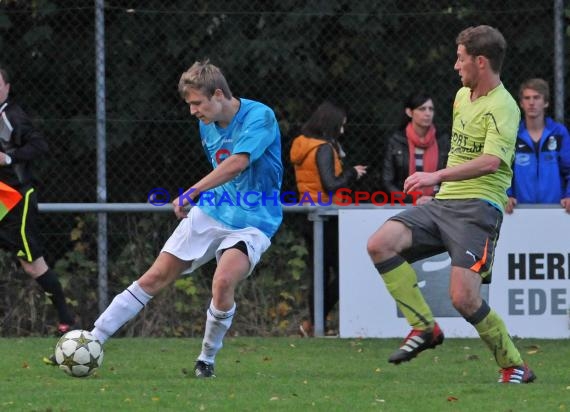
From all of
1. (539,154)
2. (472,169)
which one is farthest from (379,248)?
(539,154)

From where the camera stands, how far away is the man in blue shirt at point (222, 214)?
756 cm

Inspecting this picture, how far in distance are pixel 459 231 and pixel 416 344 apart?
2.14 ft

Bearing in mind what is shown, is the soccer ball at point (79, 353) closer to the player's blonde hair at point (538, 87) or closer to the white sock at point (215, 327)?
the white sock at point (215, 327)

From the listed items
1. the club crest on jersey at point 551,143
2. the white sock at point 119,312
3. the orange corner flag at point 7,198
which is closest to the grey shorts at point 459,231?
the white sock at point 119,312

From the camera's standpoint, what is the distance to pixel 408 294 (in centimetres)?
750

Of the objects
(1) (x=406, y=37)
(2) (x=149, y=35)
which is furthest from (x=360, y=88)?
(2) (x=149, y=35)

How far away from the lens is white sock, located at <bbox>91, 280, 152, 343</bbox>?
7.70m

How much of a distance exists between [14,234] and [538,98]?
4049mm

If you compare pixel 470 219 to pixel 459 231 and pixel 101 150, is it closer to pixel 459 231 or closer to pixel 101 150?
pixel 459 231

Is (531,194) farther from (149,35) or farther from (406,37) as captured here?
(149,35)

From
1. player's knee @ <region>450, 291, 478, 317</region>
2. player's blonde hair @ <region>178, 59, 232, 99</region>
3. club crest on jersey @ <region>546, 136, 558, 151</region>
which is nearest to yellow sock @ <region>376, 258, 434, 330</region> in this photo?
player's knee @ <region>450, 291, 478, 317</region>

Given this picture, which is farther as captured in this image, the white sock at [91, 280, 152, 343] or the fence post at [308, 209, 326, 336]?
the fence post at [308, 209, 326, 336]

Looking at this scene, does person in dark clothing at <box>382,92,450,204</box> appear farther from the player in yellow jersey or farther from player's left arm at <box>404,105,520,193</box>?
player's left arm at <box>404,105,520,193</box>

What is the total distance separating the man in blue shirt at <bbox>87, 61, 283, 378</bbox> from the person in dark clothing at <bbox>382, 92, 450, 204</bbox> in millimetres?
2997
